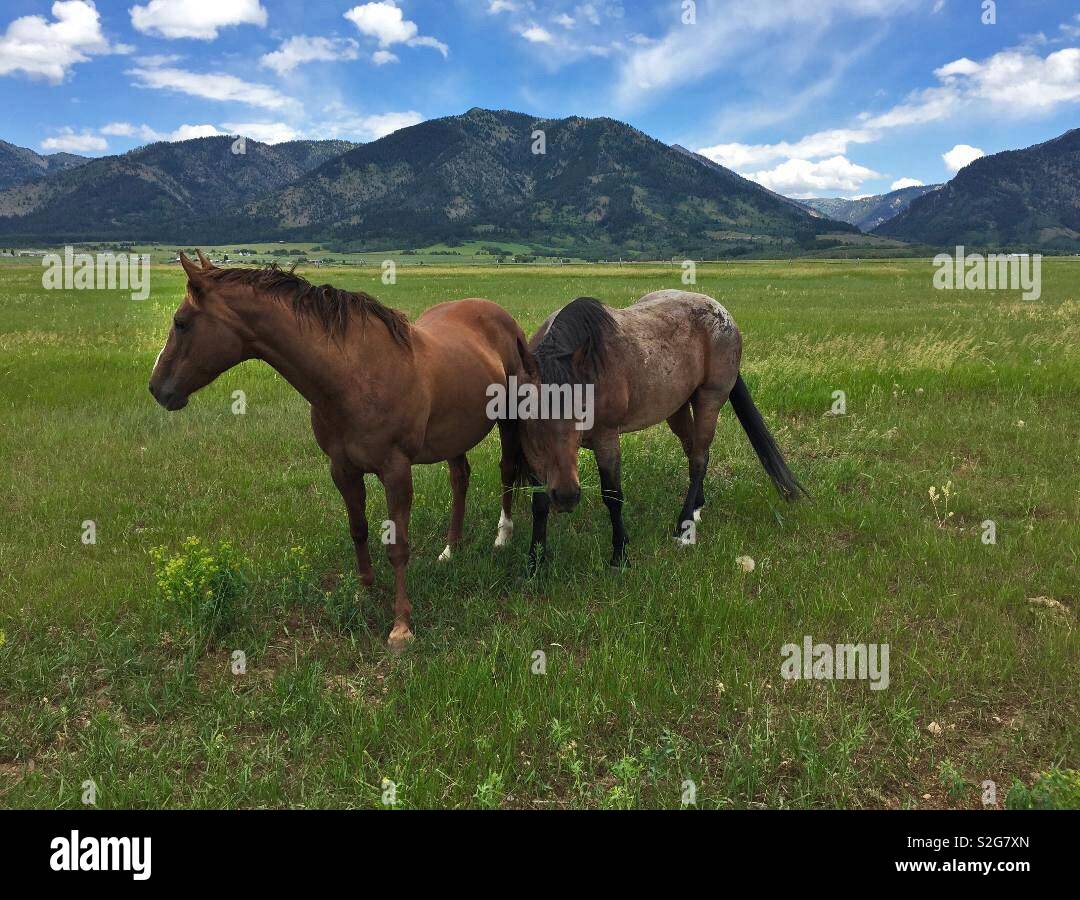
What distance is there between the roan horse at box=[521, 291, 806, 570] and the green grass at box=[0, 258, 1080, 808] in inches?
23.7

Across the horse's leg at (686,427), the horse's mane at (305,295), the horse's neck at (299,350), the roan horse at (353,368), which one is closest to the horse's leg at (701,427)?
the horse's leg at (686,427)

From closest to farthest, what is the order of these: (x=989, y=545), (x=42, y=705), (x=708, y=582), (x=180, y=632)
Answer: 1. (x=42, y=705)
2. (x=180, y=632)
3. (x=708, y=582)
4. (x=989, y=545)

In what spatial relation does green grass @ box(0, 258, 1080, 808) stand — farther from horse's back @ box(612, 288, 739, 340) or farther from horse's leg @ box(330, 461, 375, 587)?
horse's back @ box(612, 288, 739, 340)

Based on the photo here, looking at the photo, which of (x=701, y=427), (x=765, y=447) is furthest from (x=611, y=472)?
(x=765, y=447)

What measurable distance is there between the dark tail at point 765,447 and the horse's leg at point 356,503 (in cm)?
469

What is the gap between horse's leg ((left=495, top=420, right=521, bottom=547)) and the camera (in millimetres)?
6047

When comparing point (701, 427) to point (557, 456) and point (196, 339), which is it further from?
point (196, 339)

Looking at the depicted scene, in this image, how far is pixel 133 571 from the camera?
562 cm
